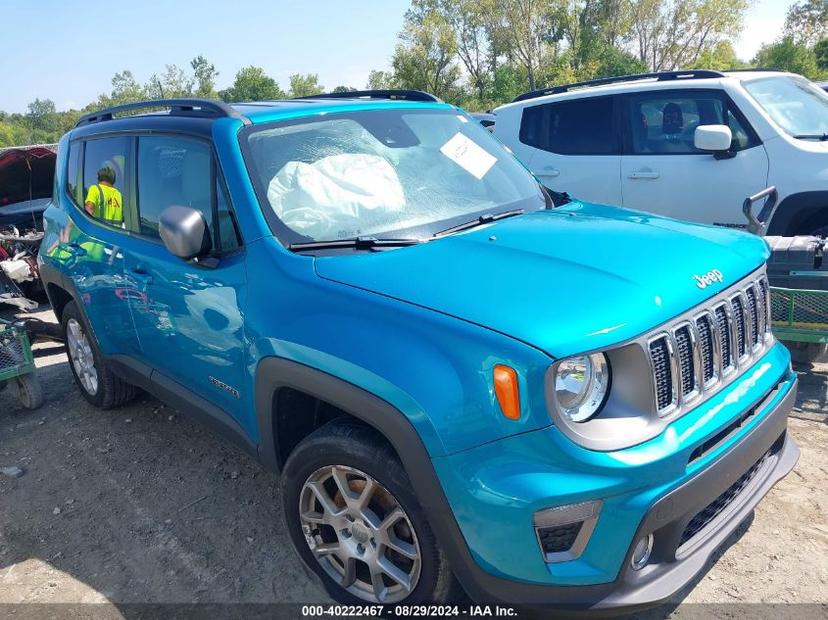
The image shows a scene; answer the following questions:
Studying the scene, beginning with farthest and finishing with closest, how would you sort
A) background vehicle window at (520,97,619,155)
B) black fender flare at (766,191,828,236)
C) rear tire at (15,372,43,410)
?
1. background vehicle window at (520,97,619,155)
2. black fender flare at (766,191,828,236)
3. rear tire at (15,372,43,410)

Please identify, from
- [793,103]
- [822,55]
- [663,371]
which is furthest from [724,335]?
[822,55]

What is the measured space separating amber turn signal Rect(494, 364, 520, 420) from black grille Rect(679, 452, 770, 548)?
78 centimetres

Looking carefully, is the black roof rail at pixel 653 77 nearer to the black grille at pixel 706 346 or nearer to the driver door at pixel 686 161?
the driver door at pixel 686 161

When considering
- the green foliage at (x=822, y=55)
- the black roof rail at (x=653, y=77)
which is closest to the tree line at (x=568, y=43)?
the green foliage at (x=822, y=55)

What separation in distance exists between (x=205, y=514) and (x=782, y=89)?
5969 millimetres

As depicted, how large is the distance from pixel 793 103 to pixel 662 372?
5011 millimetres

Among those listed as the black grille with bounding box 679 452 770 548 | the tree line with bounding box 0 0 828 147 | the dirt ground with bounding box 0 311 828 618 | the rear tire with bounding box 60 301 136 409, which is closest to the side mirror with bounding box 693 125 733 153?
the dirt ground with bounding box 0 311 828 618

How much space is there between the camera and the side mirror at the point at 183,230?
108 inches

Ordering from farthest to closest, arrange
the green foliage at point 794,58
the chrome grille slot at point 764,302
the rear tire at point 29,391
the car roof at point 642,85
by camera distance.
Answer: the green foliage at point 794,58 → the car roof at point 642,85 → the rear tire at point 29,391 → the chrome grille slot at point 764,302

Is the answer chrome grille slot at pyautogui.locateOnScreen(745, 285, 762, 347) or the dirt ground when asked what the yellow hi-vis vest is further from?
chrome grille slot at pyautogui.locateOnScreen(745, 285, 762, 347)

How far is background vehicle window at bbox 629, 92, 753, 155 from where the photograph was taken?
576cm

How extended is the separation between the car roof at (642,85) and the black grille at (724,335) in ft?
13.6

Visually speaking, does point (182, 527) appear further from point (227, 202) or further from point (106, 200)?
point (106, 200)

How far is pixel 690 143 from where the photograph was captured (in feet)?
19.5
